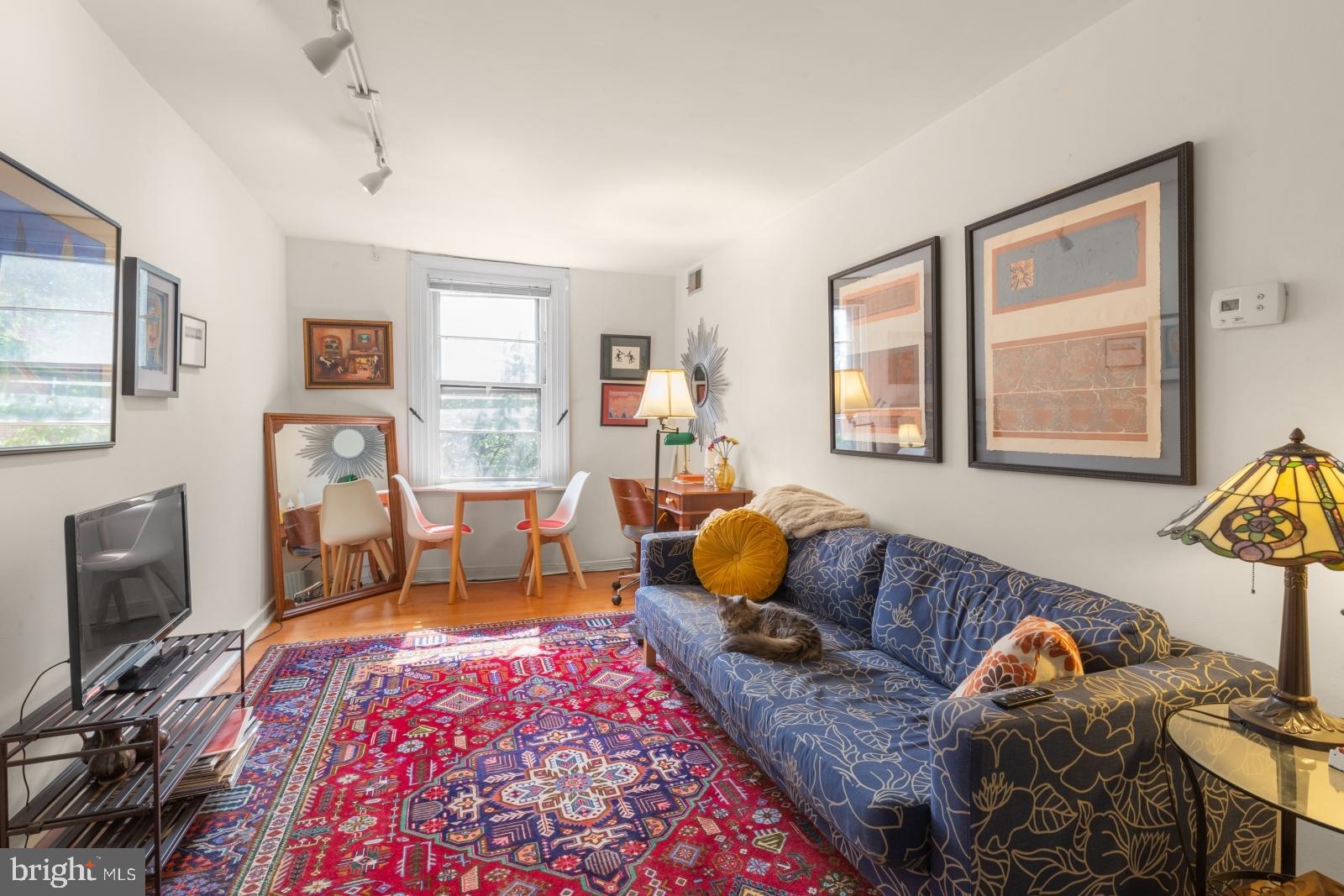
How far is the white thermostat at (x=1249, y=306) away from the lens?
1582 mm

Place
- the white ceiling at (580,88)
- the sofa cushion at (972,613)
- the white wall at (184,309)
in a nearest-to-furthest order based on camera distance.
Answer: the sofa cushion at (972,613)
the white wall at (184,309)
the white ceiling at (580,88)

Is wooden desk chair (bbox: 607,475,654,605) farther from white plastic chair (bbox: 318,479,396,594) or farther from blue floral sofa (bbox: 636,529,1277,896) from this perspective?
blue floral sofa (bbox: 636,529,1277,896)

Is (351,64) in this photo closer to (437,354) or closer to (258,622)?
(437,354)

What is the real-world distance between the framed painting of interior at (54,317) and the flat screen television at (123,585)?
282mm

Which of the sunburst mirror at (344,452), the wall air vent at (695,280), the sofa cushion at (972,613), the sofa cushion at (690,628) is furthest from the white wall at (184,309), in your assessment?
the wall air vent at (695,280)

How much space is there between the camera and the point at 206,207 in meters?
3.03

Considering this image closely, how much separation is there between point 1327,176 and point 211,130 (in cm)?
400

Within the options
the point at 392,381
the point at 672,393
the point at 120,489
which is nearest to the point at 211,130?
the point at 120,489

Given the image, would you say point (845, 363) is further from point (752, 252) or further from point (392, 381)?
point (392, 381)

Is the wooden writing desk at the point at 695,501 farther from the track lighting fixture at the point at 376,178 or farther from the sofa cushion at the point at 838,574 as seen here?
the track lighting fixture at the point at 376,178

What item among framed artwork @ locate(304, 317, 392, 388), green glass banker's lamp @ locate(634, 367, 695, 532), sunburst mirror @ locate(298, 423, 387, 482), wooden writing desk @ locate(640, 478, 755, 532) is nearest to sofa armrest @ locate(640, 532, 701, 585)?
→ wooden writing desk @ locate(640, 478, 755, 532)

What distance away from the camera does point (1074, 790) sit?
4.31 feet

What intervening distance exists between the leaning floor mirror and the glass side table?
4.32 m

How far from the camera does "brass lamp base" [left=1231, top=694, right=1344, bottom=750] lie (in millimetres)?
1236
